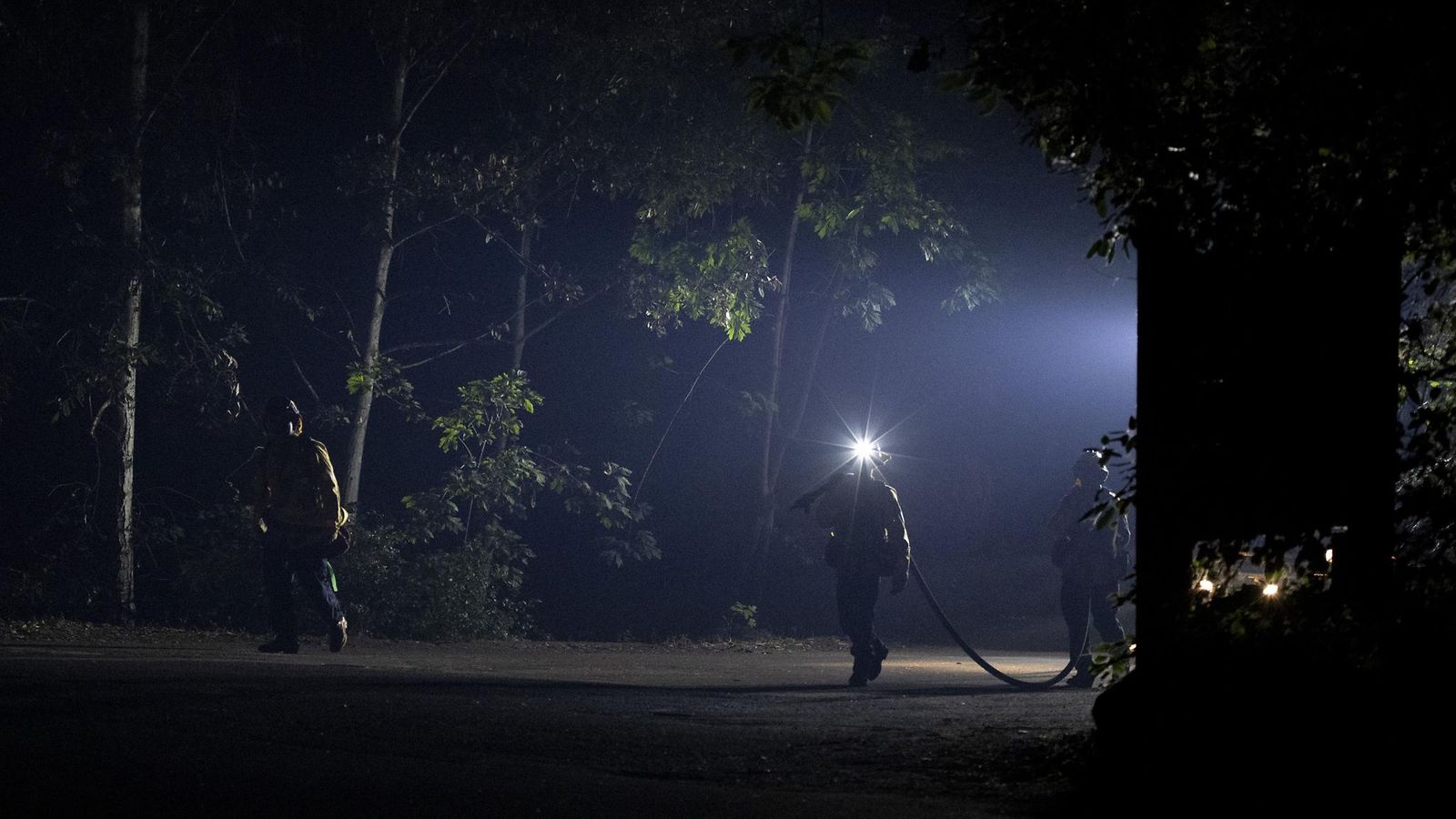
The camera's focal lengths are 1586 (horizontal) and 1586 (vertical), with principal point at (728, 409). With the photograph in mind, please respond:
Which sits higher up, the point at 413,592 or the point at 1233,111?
the point at 1233,111

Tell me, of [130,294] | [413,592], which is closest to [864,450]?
[413,592]

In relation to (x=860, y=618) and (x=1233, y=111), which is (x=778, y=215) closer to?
(x=860, y=618)

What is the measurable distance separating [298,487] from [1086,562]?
759cm

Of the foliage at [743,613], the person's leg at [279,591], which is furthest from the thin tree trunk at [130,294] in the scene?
the foliage at [743,613]

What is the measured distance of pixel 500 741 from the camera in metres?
8.14

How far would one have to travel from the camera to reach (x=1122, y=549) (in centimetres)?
1567

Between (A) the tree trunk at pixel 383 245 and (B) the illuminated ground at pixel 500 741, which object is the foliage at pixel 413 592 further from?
(B) the illuminated ground at pixel 500 741

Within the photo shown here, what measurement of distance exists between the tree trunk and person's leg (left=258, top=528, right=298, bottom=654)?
17.0 feet

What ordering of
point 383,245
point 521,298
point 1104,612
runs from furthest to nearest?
point 521,298
point 383,245
point 1104,612

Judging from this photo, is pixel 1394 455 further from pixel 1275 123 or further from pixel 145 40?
pixel 145 40

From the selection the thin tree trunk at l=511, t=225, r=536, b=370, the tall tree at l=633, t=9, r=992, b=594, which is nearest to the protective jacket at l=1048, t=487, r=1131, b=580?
the tall tree at l=633, t=9, r=992, b=594

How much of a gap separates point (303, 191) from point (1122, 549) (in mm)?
12589

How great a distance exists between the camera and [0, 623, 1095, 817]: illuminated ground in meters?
6.30

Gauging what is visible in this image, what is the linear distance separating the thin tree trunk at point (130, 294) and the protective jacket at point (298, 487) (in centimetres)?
452
